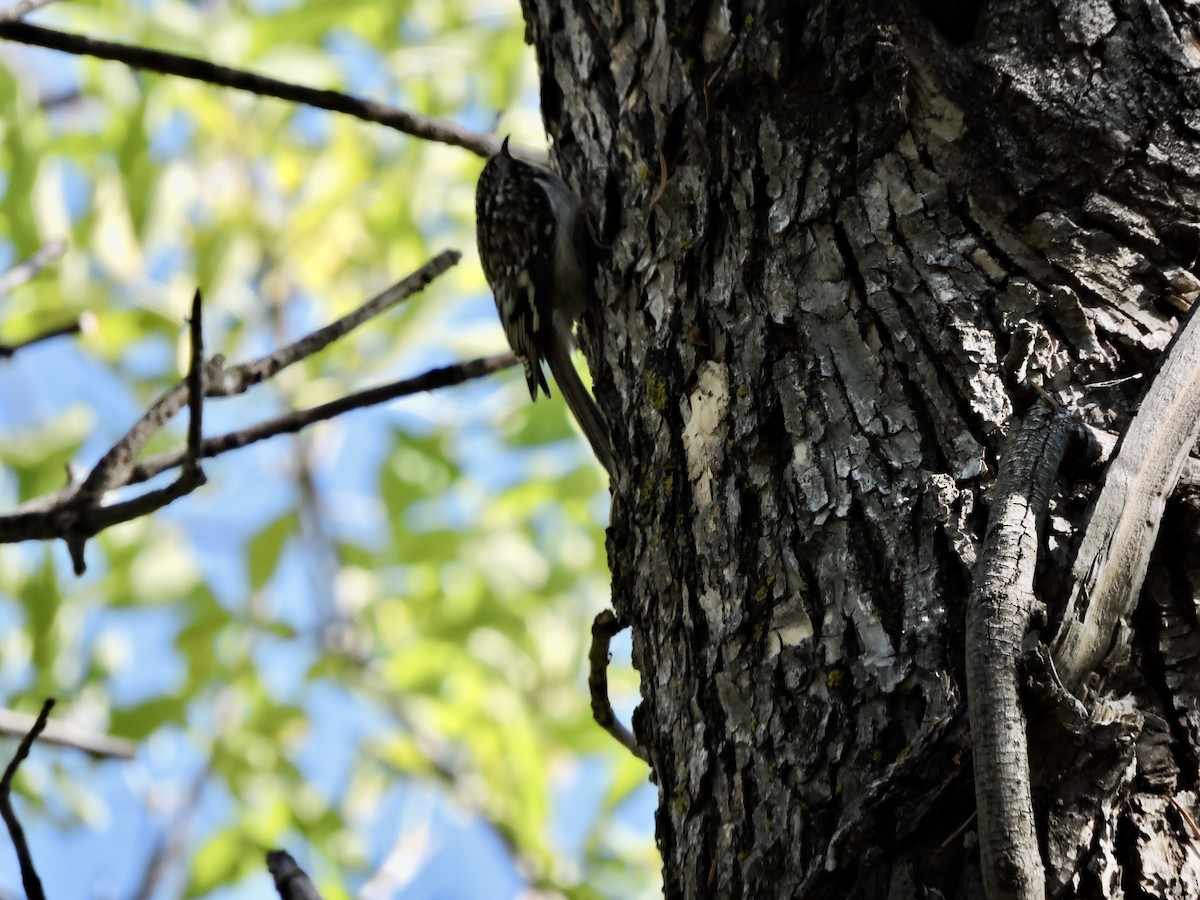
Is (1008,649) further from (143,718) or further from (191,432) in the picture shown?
(143,718)

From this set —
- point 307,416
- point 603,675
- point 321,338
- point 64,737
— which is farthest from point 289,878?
point 64,737

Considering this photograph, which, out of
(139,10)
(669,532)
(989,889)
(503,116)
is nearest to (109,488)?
(669,532)

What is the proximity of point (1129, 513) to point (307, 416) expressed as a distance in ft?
4.59

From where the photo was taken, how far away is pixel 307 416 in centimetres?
215

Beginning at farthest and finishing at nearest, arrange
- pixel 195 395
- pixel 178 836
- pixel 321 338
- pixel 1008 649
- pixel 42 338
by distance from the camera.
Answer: pixel 178 836 < pixel 42 338 < pixel 321 338 < pixel 195 395 < pixel 1008 649

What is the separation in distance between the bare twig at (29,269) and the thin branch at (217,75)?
0.60 m

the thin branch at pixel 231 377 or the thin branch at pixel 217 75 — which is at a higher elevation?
the thin branch at pixel 217 75

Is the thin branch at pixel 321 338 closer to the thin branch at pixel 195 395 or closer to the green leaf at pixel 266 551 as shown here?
the thin branch at pixel 195 395

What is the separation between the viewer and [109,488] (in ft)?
6.29

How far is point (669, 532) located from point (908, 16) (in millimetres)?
755

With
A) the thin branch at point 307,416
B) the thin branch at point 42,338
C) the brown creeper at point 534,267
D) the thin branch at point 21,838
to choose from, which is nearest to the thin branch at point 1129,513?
the thin branch at point 21,838

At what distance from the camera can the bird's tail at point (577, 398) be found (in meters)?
2.79

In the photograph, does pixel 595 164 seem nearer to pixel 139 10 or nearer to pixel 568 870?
pixel 139 10

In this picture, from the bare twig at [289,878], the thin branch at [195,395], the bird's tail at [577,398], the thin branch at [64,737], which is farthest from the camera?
the bird's tail at [577,398]
